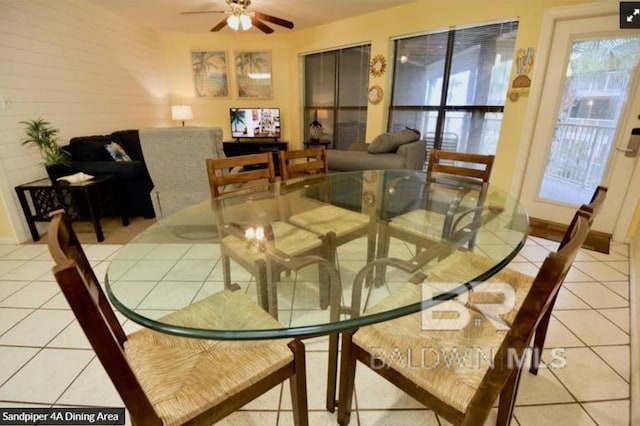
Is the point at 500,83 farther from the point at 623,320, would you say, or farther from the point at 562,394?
the point at 562,394

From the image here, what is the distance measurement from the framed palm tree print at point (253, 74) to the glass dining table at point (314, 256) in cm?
394

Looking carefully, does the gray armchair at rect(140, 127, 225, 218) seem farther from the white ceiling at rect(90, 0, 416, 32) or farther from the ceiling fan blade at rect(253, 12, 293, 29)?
the white ceiling at rect(90, 0, 416, 32)

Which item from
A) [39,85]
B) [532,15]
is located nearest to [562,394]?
[532,15]

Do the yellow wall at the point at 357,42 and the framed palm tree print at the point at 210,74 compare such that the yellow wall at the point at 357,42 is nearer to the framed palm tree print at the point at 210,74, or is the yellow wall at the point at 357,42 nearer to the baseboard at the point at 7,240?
the framed palm tree print at the point at 210,74

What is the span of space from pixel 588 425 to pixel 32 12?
197 inches

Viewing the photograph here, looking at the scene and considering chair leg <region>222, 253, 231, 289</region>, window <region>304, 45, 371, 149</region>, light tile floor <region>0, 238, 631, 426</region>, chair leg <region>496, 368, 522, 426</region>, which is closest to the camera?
chair leg <region>496, 368, 522, 426</region>

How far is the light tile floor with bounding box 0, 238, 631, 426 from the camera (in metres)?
1.21

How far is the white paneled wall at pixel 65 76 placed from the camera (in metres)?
2.67

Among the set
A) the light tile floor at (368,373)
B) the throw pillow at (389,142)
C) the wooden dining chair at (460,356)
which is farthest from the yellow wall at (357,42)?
the wooden dining chair at (460,356)

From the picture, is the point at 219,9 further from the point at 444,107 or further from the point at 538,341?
the point at 538,341

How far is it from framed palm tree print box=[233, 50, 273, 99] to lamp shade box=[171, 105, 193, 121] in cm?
92

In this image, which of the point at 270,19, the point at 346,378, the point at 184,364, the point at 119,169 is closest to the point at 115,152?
the point at 119,169

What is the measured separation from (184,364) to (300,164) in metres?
1.59

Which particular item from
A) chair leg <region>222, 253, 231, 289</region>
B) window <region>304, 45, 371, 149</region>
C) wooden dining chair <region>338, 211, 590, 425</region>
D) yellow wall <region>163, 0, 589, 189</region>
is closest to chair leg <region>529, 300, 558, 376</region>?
wooden dining chair <region>338, 211, 590, 425</region>
